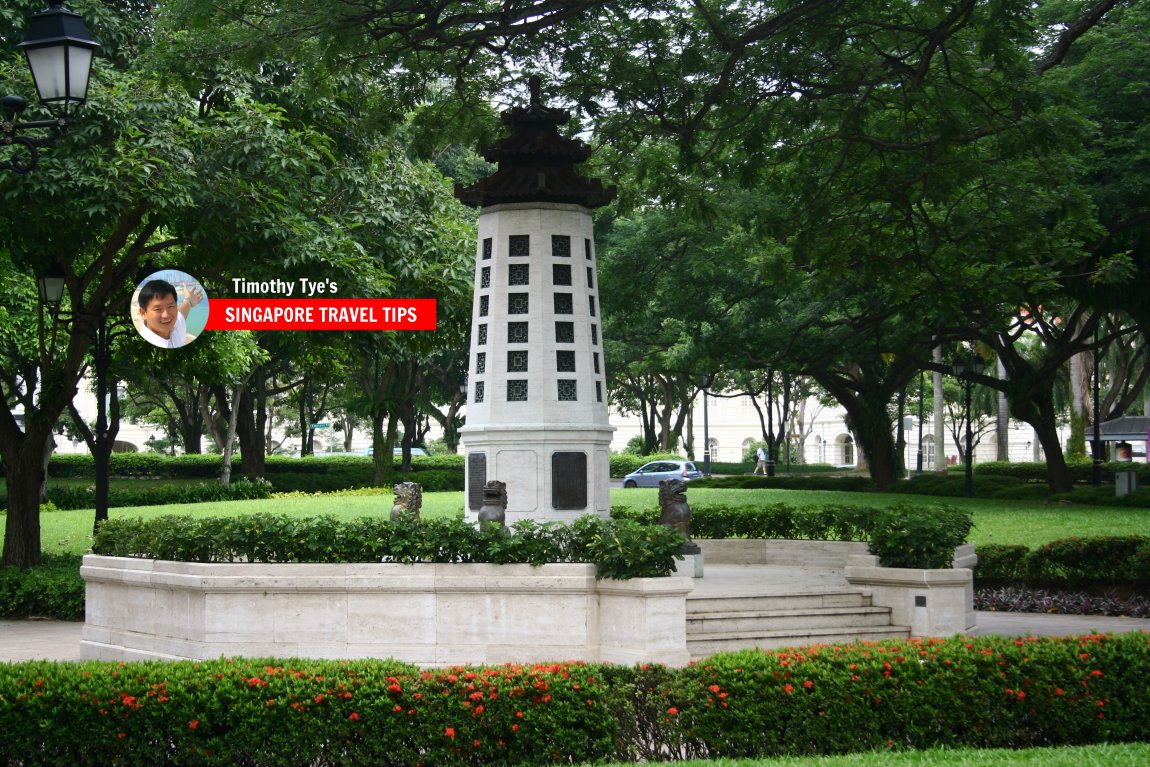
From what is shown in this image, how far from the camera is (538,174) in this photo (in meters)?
15.4

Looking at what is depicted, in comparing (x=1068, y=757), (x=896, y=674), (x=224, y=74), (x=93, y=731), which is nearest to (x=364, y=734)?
(x=93, y=731)

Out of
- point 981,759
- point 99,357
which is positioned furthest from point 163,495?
point 981,759

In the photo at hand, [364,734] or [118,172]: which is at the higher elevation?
[118,172]

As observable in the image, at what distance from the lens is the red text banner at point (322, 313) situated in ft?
65.3

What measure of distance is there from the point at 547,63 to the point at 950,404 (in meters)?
70.9

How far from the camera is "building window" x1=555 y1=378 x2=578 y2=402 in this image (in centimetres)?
1530

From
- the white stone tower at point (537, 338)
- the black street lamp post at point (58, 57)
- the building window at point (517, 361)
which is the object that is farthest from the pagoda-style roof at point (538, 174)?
the black street lamp post at point (58, 57)

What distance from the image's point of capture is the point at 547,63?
52.5 feet

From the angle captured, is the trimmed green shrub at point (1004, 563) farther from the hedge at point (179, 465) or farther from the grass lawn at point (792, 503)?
the hedge at point (179, 465)

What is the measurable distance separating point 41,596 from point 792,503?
63.4ft

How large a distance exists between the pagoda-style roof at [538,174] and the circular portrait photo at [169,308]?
7.05 meters

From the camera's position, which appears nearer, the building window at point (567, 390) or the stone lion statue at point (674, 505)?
the stone lion statue at point (674, 505)

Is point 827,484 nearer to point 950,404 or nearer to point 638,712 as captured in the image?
point 638,712

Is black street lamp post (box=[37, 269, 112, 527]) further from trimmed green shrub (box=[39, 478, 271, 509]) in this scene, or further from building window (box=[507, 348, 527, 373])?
trimmed green shrub (box=[39, 478, 271, 509])
